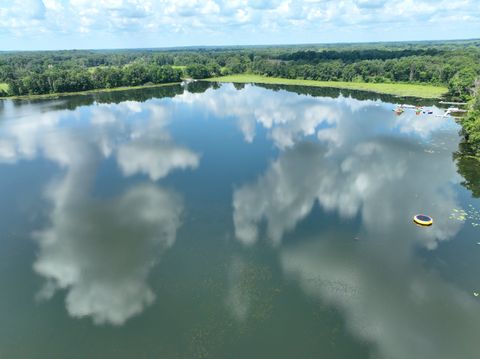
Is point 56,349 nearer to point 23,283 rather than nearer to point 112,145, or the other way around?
point 23,283

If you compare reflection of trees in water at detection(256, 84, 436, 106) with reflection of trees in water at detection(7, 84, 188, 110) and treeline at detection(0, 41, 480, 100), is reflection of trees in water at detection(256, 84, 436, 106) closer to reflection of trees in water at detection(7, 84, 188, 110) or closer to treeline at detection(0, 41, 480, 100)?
treeline at detection(0, 41, 480, 100)

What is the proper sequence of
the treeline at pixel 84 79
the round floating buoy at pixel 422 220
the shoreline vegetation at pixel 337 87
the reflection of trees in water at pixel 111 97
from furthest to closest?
the treeline at pixel 84 79, the shoreline vegetation at pixel 337 87, the reflection of trees in water at pixel 111 97, the round floating buoy at pixel 422 220

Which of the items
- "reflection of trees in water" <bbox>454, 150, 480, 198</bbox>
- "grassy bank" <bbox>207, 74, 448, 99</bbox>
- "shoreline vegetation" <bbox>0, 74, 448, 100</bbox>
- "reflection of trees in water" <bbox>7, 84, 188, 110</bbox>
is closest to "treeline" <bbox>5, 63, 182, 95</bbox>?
"shoreline vegetation" <bbox>0, 74, 448, 100</bbox>

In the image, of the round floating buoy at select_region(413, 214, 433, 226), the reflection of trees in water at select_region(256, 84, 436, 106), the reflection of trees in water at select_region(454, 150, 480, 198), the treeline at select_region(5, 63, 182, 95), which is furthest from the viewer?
the treeline at select_region(5, 63, 182, 95)

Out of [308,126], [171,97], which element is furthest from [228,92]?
[308,126]

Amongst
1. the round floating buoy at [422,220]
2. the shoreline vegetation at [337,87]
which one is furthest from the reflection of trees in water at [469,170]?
the shoreline vegetation at [337,87]

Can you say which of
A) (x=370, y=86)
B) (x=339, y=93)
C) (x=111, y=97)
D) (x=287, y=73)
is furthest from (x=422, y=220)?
(x=287, y=73)

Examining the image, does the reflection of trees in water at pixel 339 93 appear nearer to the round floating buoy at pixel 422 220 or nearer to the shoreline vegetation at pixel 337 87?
the shoreline vegetation at pixel 337 87
